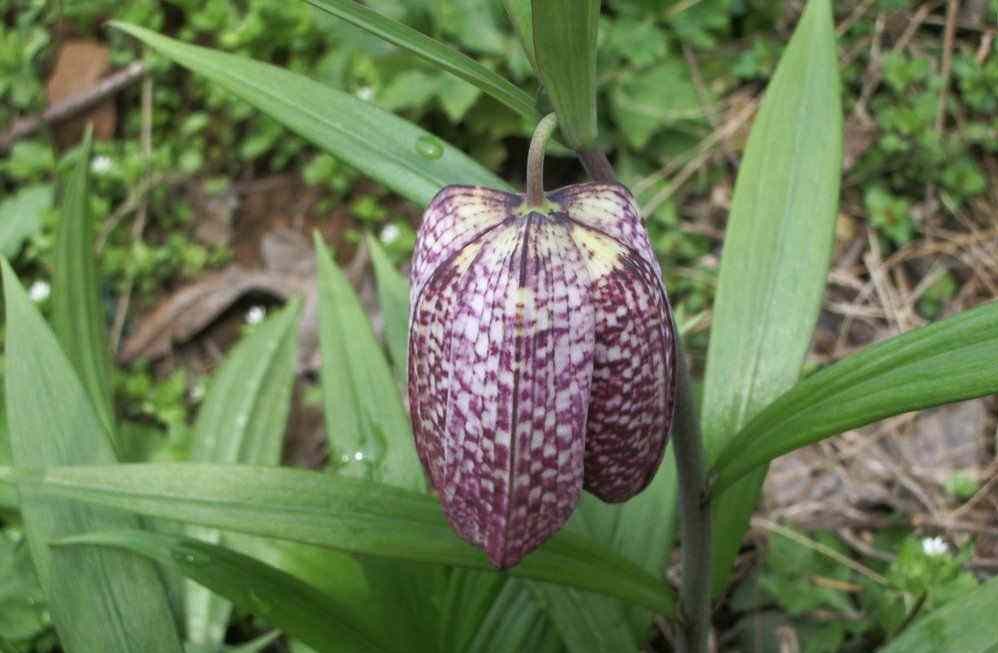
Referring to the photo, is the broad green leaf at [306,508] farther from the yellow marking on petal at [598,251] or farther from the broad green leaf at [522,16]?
the broad green leaf at [522,16]

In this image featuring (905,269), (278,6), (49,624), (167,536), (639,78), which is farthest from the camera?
(278,6)

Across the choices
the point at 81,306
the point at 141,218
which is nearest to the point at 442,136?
the point at 141,218

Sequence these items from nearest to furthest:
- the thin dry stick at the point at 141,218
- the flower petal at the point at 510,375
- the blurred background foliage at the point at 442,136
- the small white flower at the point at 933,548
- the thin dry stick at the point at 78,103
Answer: the flower petal at the point at 510,375 → the small white flower at the point at 933,548 → the blurred background foliage at the point at 442,136 → the thin dry stick at the point at 141,218 → the thin dry stick at the point at 78,103

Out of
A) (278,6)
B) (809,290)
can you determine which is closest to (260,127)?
(278,6)

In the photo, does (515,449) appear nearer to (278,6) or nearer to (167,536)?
(167,536)

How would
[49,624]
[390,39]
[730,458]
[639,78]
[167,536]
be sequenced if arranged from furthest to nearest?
[639,78] < [49,624] < [167,536] < [730,458] < [390,39]

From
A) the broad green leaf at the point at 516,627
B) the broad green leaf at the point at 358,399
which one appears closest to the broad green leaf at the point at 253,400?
the broad green leaf at the point at 358,399
